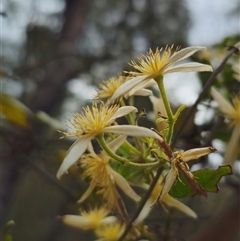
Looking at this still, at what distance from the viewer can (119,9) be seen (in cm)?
287

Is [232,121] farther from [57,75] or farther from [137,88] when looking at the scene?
[57,75]

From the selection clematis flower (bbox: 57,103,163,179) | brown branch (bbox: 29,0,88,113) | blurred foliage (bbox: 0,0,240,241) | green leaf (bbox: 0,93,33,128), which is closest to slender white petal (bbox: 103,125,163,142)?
clematis flower (bbox: 57,103,163,179)

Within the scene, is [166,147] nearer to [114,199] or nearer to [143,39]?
[114,199]

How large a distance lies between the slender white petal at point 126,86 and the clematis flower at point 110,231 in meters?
0.15

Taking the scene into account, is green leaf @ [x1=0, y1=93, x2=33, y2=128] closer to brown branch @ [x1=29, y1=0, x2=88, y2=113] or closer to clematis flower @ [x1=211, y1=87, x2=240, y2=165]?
clematis flower @ [x1=211, y1=87, x2=240, y2=165]

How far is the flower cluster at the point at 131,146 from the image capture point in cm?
29

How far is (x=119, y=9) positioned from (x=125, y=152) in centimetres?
258

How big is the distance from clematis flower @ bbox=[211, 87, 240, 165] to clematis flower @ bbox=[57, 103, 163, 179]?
0.16 m

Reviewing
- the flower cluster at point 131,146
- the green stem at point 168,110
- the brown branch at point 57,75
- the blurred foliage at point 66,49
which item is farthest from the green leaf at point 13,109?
the blurred foliage at point 66,49

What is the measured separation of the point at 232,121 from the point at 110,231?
17 centimetres

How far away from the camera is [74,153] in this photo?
0.98 ft

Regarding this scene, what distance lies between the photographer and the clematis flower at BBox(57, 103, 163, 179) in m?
0.29

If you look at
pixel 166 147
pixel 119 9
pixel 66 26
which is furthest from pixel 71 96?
pixel 166 147

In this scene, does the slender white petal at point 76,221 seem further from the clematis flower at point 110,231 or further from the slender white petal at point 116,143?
the slender white petal at point 116,143
